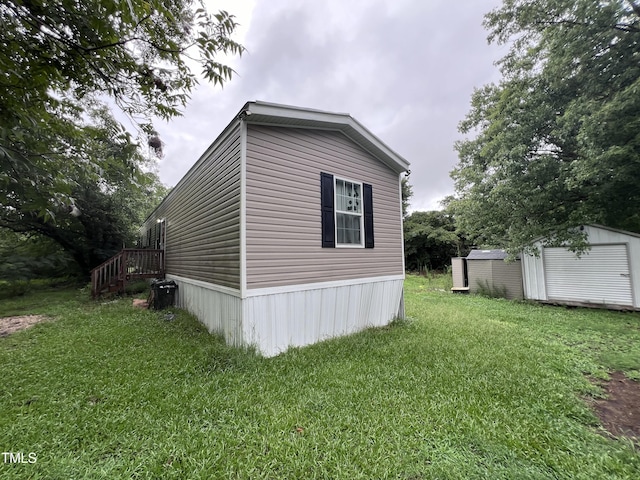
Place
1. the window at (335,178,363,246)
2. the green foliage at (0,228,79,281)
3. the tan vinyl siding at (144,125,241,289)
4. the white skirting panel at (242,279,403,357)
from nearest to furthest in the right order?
1. the white skirting panel at (242,279,403,357)
2. the tan vinyl siding at (144,125,241,289)
3. the window at (335,178,363,246)
4. the green foliage at (0,228,79,281)

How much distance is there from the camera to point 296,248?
449 cm

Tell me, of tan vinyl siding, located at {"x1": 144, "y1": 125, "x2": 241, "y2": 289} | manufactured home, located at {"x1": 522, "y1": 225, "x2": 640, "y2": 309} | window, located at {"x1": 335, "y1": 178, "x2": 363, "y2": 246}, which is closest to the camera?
tan vinyl siding, located at {"x1": 144, "y1": 125, "x2": 241, "y2": 289}

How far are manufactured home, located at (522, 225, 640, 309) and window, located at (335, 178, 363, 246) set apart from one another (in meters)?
6.83

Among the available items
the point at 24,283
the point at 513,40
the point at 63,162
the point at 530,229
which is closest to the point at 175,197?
the point at 63,162

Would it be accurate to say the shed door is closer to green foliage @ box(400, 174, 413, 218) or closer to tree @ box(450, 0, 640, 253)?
tree @ box(450, 0, 640, 253)

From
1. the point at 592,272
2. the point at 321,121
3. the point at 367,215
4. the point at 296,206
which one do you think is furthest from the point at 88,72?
the point at 592,272

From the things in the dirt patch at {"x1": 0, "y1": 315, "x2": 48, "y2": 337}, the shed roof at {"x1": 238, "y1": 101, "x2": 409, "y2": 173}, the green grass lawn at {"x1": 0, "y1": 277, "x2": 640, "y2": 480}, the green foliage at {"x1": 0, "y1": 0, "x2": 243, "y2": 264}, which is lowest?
the green grass lawn at {"x1": 0, "y1": 277, "x2": 640, "y2": 480}

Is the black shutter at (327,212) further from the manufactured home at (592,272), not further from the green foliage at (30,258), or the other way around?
the green foliage at (30,258)

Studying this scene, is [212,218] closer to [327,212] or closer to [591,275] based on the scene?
[327,212]

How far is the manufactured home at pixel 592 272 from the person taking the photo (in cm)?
702

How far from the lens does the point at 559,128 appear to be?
725cm

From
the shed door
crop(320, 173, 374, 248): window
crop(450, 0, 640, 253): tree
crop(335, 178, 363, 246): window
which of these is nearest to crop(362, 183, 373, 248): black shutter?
crop(320, 173, 374, 248): window

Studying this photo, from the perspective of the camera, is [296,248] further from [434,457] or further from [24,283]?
[24,283]

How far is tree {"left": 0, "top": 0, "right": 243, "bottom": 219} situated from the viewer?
2.00m
